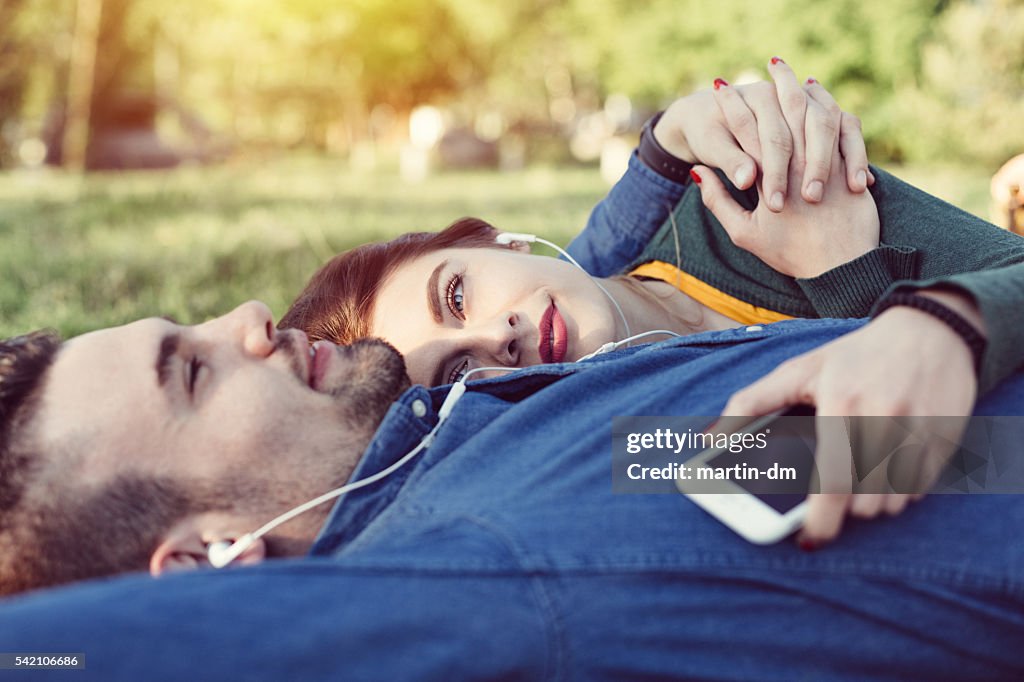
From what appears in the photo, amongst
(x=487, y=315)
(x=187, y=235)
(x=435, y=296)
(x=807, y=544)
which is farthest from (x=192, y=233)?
(x=807, y=544)

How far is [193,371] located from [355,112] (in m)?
46.0

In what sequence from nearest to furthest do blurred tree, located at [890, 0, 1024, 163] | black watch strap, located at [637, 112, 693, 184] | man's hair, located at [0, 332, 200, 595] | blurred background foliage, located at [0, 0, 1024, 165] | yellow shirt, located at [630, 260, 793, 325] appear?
man's hair, located at [0, 332, 200, 595], yellow shirt, located at [630, 260, 793, 325], black watch strap, located at [637, 112, 693, 184], blurred tree, located at [890, 0, 1024, 163], blurred background foliage, located at [0, 0, 1024, 165]

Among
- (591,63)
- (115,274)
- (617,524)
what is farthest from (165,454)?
(591,63)

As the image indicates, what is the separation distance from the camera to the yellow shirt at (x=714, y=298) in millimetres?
3121

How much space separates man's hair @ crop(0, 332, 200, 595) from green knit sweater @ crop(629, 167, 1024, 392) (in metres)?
1.89

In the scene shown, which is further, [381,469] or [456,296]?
[456,296]

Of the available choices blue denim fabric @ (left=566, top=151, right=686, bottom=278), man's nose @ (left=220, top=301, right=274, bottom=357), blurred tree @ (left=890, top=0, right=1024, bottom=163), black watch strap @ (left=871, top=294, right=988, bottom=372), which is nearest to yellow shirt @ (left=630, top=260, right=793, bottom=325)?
blue denim fabric @ (left=566, top=151, right=686, bottom=278)

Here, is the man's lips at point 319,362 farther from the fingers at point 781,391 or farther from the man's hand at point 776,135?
the man's hand at point 776,135

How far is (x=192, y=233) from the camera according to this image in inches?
286

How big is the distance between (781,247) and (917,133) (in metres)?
23.4

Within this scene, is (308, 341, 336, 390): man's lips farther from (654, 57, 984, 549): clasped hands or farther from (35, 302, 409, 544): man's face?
(654, 57, 984, 549): clasped hands

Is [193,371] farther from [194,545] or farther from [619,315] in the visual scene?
[619,315]

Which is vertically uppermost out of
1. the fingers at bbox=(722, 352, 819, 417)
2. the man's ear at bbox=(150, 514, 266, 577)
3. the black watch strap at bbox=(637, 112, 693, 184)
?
the black watch strap at bbox=(637, 112, 693, 184)

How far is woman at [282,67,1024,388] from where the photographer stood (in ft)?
9.08
